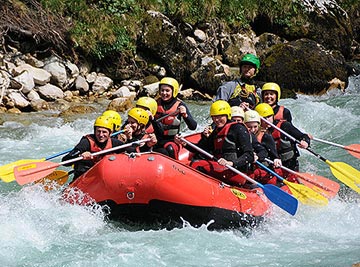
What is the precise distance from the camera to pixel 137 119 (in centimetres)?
624

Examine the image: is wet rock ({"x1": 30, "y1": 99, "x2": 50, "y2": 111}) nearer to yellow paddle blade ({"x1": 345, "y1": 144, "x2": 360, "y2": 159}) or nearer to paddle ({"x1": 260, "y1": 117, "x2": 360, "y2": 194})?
paddle ({"x1": 260, "y1": 117, "x2": 360, "y2": 194})

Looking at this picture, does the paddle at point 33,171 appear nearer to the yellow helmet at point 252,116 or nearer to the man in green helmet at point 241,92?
the yellow helmet at point 252,116

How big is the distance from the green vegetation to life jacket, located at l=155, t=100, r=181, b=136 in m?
6.83

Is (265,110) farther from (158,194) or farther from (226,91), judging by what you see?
(158,194)

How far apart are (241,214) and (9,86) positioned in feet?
23.4

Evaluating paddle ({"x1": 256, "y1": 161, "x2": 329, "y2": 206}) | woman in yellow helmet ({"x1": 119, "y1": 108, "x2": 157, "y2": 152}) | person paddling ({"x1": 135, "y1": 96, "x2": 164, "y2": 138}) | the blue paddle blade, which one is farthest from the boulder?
the blue paddle blade

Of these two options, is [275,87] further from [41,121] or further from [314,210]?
[41,121]

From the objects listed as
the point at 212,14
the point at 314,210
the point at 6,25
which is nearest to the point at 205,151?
the point at 314,210

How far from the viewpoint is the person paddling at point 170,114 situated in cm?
656

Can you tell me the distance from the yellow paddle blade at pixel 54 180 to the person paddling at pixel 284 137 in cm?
242

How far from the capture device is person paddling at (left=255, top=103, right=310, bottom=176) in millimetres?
6734

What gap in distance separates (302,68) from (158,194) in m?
9.45

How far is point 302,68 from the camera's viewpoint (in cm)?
1391

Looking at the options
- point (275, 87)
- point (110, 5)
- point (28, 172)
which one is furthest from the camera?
point (110, 5)
